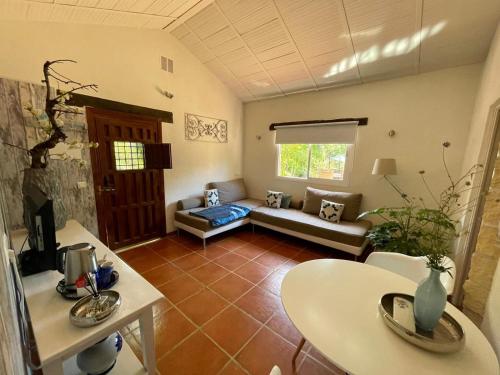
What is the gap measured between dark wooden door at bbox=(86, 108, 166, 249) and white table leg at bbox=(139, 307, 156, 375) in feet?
7.37

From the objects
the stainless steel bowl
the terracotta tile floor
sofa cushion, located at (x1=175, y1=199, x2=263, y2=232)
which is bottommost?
the terracotta tile floor

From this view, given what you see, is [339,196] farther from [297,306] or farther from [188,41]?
[188,41]

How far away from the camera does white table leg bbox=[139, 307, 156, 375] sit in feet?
3.43

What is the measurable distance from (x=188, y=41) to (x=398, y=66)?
3.05 meters

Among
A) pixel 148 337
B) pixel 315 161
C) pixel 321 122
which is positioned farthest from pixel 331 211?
pixel 148 337

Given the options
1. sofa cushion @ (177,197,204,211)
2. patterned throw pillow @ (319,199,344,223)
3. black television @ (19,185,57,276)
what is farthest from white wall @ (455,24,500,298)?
sofa cushion @ (177,197,204,211)

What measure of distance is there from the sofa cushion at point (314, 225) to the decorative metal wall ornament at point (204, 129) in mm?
1634

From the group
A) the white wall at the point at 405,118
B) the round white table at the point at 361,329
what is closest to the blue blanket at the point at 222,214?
the white wall at the point at 405,118

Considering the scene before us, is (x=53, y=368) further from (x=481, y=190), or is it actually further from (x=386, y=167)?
(x=386, y=167)

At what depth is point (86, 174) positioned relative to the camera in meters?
2.56

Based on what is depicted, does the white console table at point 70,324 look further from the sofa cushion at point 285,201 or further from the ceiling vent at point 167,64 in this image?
the sofa cushion at point 285,201

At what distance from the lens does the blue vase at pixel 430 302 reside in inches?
34.6

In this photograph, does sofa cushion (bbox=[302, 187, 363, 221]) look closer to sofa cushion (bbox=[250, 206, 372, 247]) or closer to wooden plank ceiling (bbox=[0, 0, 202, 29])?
sofa cushion (bbox=[250, 206, 372, 247])

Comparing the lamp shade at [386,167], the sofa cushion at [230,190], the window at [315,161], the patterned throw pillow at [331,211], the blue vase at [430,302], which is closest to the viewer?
the blue vase at [430,302]
